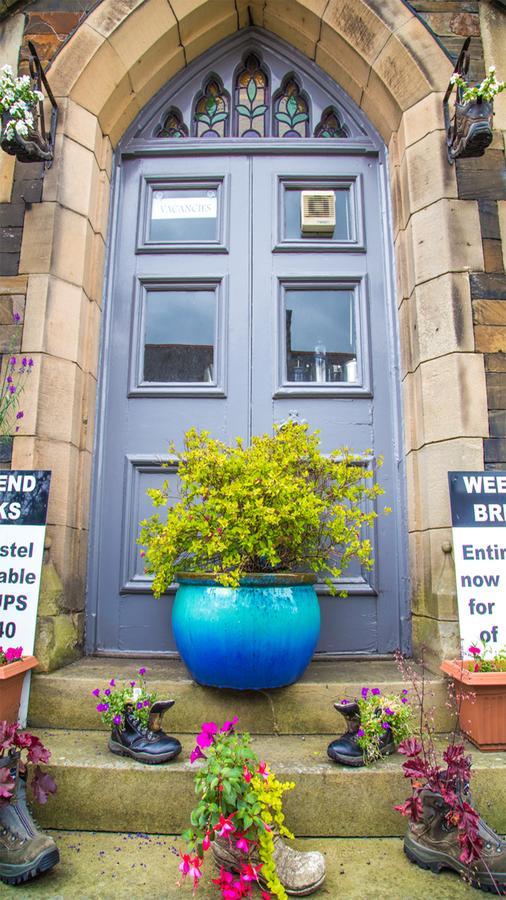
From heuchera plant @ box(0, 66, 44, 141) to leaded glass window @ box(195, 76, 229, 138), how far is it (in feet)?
4.24

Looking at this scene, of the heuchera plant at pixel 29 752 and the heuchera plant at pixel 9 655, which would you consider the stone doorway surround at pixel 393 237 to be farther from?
the heuchera plant at pixel 29 752

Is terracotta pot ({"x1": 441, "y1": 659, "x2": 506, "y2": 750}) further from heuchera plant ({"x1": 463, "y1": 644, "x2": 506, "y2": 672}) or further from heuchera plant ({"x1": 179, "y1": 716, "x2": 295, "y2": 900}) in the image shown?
heuchera plant ({"x1": 179, "y1": 716, "x2": 295, "y2": 900})

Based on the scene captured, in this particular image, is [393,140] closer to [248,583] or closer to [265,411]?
[265,411]

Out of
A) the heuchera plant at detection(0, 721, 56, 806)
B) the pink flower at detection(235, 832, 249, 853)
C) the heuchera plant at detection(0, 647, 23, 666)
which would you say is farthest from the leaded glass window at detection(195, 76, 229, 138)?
the pink flower at detection(235, 832, 249, 853)

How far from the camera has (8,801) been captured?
6.43ft

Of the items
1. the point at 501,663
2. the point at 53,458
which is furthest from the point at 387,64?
the point at 501,663

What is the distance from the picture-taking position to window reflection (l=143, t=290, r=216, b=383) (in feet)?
12.5

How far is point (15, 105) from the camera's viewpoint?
10.3ft

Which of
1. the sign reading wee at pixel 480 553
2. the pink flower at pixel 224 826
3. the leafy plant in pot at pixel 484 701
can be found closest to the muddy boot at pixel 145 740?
the pink flower at pixel 224 826

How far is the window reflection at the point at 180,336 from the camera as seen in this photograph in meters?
3.81

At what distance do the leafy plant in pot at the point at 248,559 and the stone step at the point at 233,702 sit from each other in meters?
0.12

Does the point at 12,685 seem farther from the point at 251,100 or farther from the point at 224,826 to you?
the point at 251,100

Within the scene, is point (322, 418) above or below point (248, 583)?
above

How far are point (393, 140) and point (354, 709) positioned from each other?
3.43 m
